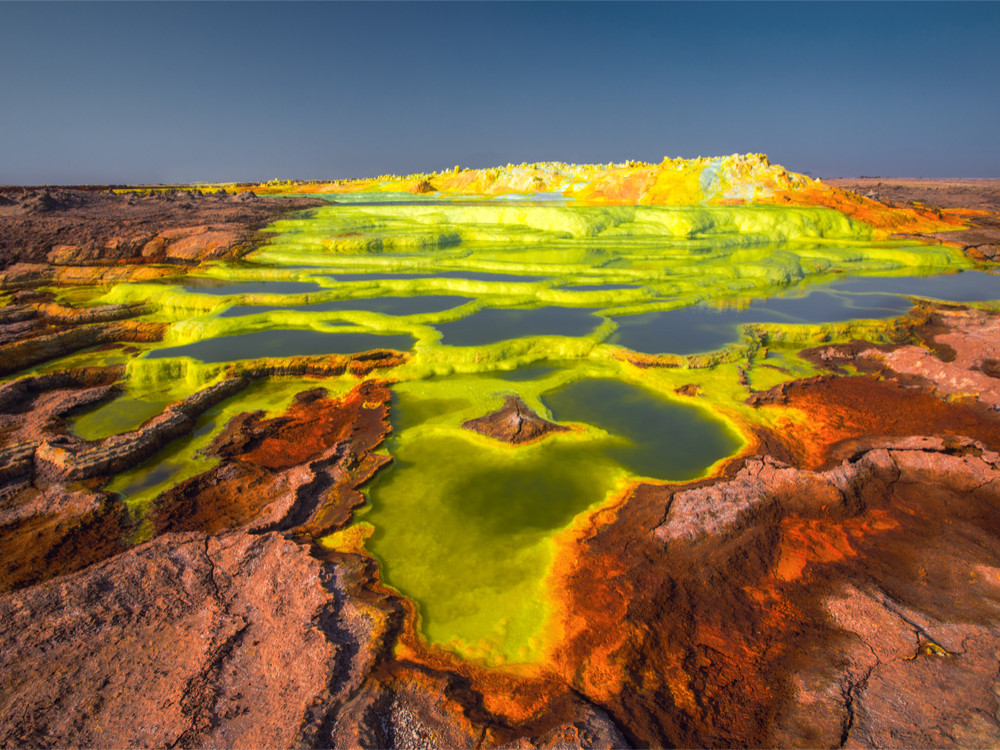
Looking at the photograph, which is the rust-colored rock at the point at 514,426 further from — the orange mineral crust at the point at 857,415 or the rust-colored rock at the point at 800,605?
the orange mineral crust at the point at 857,415

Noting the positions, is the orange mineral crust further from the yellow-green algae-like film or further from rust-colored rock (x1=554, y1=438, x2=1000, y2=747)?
rust-colored rock (x1=554, y1=438, x2=1000, y2=747)

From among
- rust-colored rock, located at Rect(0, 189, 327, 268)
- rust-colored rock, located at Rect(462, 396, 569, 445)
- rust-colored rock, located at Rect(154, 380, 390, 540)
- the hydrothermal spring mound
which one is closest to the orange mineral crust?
the hydrothermal spring mound

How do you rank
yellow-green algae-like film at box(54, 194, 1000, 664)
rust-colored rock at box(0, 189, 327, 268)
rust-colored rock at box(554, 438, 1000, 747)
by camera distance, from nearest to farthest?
rust-colored rock at box(554, 438, 1000, 747) < yellow-green algae-like film at box(54, 194, 1000, 664) < rust-colored rock at box(0, 189, 327, 268)

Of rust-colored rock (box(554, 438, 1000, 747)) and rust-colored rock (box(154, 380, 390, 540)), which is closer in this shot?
rust-colored rock (box(554, 438, 1000, 747))

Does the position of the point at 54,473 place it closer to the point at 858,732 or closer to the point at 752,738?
the point at 752,738

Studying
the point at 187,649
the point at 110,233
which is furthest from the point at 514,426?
the point at 110,233

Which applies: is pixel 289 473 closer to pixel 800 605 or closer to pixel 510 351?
pixel 510 351

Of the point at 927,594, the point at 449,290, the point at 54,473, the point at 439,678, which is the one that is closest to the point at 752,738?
the point at 439,678
